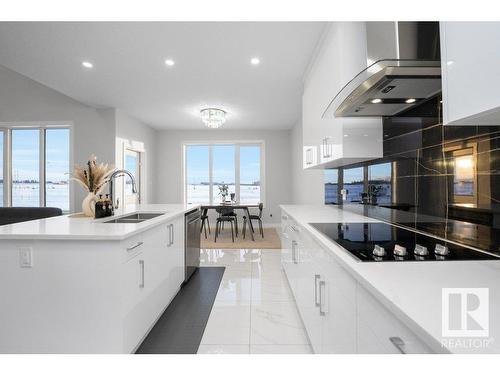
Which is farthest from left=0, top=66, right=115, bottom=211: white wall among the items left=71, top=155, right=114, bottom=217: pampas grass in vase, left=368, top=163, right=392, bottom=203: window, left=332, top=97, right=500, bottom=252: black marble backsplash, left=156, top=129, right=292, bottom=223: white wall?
left=332, top=97, right=500, bottom=252: black marble backsplash

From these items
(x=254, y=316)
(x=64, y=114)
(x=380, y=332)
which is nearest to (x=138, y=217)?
(x=254, y=316)

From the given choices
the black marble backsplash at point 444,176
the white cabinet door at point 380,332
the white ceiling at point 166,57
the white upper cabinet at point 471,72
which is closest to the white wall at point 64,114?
the white ceiling at point 166,57

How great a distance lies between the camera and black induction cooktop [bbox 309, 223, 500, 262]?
1.00 meters

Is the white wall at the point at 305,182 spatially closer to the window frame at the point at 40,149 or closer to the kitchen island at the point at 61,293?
the kitchen island at the point at 61,293

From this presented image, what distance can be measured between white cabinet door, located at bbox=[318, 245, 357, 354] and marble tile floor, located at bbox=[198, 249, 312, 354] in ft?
1.99

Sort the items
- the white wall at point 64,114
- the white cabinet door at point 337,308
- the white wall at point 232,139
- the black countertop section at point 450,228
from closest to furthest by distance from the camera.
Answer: the white cabinet door at point 337,308 → the black countertop section at point 450,228 → the white wall at point 64,114 → the white wall at point 232,139

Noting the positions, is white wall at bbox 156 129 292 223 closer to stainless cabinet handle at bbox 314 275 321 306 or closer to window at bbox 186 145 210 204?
window at bbox 186 145 210 204

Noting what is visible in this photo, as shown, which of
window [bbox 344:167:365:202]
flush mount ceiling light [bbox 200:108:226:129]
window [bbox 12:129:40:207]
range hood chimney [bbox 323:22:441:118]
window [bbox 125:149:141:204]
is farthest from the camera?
window [bbox 125:149:141:204]

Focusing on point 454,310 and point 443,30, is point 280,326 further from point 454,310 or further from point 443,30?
point 443,30

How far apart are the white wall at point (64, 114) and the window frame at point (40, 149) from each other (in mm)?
68

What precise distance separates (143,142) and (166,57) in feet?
11.7

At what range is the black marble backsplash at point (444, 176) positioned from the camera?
42.7 inches
